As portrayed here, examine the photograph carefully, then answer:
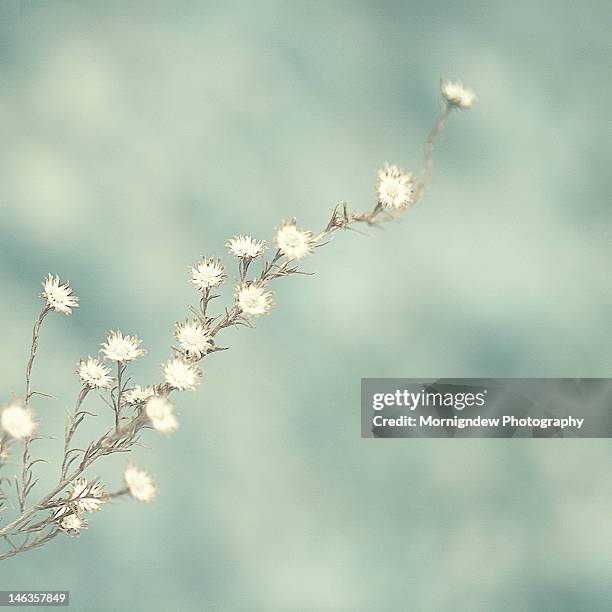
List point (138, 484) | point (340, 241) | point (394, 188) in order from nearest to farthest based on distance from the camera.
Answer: point (138, 484) < point (394, 188) < point (340, 241)

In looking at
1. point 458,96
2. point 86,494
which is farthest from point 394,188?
point 86,494

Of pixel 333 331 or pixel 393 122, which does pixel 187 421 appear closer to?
pixel 333 331

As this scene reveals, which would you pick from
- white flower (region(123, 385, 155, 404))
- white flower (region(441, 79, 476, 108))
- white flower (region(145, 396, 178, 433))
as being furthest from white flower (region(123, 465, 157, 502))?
white flower (region(441, 79, 476, 108))

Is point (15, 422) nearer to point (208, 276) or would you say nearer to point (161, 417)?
point (161, 417)

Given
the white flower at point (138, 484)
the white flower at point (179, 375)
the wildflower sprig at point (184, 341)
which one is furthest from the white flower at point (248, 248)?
the white flower at point (138, 484)

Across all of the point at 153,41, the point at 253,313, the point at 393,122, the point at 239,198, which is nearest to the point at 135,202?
the point at 239,198

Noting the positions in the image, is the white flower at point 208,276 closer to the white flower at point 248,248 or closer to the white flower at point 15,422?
the white flower at point 248,248
